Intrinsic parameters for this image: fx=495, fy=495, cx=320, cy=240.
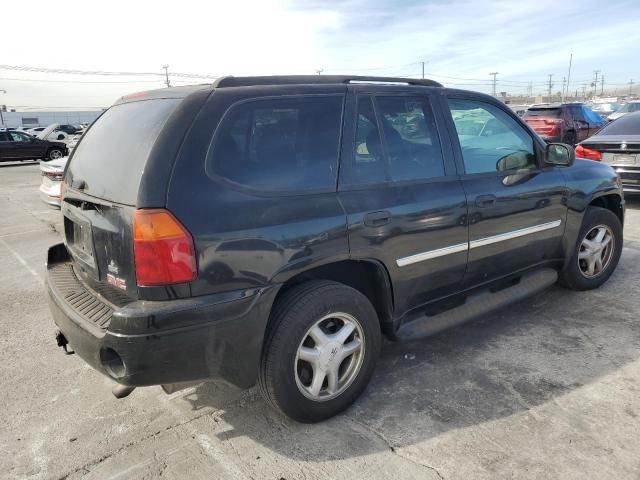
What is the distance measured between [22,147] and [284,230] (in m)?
23.6

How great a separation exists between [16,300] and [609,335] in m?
5.21

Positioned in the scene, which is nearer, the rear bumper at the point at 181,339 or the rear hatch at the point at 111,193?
the rear bumper at the point at 181,339

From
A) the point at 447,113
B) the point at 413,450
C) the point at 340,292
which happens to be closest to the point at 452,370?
the point at 413,450

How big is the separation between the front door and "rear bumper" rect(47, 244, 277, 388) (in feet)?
5.46

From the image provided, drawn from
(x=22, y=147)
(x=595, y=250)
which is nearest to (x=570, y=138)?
(x=595, y=250)

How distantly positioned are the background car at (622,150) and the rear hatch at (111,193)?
7.23m

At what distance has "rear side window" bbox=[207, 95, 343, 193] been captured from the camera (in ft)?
7.76

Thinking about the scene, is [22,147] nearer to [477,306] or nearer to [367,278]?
[367,278]

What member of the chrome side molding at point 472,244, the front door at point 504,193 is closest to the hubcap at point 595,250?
the front door at point 504,193

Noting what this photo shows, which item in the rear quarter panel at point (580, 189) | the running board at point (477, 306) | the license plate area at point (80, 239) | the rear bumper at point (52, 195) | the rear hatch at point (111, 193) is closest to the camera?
the rear hatch at point (111, 193)

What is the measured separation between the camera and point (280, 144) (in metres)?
2.57

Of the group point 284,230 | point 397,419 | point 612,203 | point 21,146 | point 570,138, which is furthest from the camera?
point 21,146

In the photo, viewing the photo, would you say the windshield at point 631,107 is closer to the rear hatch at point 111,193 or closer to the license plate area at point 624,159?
the license plate area at point 624,159

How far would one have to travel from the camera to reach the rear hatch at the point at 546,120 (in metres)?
14.7
